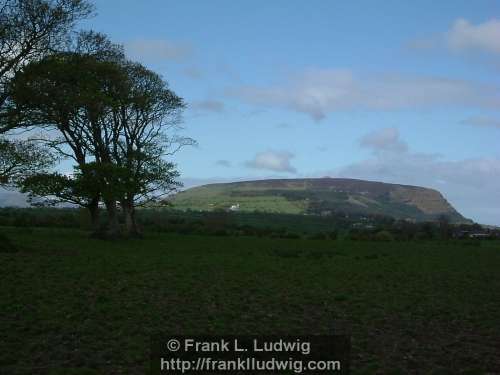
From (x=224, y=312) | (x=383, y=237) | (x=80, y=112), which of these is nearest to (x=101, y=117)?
(x=80, y=112)

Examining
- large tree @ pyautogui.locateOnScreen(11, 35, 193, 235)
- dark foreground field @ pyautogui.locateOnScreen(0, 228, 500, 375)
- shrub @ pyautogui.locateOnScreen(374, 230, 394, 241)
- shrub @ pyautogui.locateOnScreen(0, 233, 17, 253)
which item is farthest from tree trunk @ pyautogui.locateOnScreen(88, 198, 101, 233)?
shrub @ pyautogui.locateOnScreen(374, 230, 394, 241)

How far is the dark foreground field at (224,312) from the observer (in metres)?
9.38

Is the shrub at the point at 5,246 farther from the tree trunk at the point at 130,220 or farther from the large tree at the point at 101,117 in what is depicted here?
the tree trunk at the point at 130,220

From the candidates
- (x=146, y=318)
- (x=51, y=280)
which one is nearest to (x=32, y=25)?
(x=51, y=280)

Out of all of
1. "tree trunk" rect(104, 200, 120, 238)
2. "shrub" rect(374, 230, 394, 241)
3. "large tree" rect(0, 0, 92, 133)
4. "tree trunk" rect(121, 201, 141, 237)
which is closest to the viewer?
"large tree" rect(0, 0, 92, 133)

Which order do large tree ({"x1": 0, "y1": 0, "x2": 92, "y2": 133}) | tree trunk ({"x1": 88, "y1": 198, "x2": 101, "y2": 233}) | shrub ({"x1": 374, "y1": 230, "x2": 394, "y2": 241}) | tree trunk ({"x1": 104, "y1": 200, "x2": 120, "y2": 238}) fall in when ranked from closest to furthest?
large tree ({"x1": 0, "y1": 0, "x2": 92, "y2": 133}) → tree trunk ({"x1": 104, "y1": 200, "x2": 120, "y2": 238}) → tree trunk ({"x1": 88, "y1": 198, "x2": 101, "y2": 233}) → shrub ({"x1": 374, "y1": 230, "x2": 394, "y2": 241})

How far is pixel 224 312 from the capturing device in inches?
522

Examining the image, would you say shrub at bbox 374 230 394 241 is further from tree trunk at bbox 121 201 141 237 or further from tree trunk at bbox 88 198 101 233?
tree trunk at bbox 88 198 101 233

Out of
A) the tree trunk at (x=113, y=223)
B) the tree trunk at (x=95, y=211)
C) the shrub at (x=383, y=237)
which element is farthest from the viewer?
the shrub at (x=383, y=237)

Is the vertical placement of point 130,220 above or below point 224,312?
above

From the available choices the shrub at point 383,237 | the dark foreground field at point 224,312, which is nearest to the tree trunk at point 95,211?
the dark foreground field at point 224,312

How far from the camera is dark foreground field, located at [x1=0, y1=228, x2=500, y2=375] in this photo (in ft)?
30.8

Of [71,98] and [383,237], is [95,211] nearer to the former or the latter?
[71,98]

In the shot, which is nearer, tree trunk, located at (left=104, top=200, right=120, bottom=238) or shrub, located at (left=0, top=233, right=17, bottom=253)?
shrub, located at (left=0, top=233, right=17, bottom=253)
